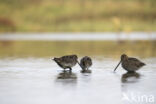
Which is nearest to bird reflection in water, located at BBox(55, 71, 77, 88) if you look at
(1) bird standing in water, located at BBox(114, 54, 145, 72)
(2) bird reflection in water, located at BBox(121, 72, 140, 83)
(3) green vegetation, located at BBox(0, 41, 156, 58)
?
(2) bird reflection in water, located at BBox(121, 72, 140, 83)

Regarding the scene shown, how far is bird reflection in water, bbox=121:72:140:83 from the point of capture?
42.5 ft

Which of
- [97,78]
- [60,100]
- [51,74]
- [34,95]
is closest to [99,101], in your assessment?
[60,100]

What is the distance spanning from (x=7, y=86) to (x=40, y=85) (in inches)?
31.5

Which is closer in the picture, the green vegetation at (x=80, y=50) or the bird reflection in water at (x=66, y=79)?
the bird reflection in water at (x=66, y=79)

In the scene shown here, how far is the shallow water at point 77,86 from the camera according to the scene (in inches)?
398

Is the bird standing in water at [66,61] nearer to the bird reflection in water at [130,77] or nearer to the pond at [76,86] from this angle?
the pond at [76,86]

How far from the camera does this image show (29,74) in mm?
14492

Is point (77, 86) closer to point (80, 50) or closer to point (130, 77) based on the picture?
point (130, 77)

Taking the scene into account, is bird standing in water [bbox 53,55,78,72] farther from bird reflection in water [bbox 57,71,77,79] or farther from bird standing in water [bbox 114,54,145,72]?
bird standing in water [bbox 114,54,145,72]

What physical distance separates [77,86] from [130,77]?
7.70ft

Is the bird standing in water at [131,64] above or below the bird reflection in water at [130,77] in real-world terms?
above

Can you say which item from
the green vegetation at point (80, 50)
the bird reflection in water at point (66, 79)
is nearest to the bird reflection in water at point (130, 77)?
the bird reflection in water at point (66, 79)

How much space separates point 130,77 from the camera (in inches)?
540

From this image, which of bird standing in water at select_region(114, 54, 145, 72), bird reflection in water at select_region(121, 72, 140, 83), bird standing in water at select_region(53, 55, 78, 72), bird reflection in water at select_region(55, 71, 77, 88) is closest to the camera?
bird reflection in water at select_region(55, 71, 77, 88)
